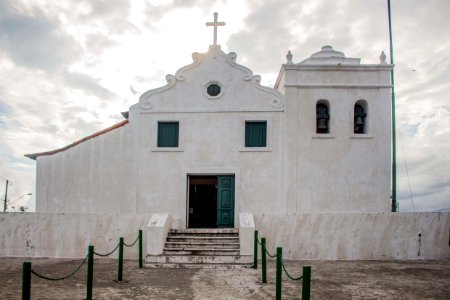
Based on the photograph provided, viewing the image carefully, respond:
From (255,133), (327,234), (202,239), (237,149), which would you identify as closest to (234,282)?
(202,239)

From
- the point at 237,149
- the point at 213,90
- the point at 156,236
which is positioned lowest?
the point at 156,236

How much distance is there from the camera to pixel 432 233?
1420cm

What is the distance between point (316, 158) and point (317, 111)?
6.88 feet

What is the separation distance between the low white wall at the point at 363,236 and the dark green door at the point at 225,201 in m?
2.67

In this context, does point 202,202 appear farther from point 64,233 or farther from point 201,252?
point 64,233

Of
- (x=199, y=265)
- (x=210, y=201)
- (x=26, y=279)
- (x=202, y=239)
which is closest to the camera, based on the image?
(x=26, y=279)

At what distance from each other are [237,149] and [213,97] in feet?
7.73

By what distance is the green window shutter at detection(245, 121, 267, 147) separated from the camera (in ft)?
55.5

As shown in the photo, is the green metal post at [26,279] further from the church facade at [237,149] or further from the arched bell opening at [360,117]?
the arched bell opening at [360,117]

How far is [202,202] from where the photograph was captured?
61.2 ft

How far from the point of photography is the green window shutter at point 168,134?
17.1 m

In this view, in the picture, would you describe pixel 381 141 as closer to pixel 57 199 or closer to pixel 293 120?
pixel 293 120

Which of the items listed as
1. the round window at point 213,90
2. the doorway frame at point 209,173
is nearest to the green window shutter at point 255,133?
the doorway frame at point 209,173

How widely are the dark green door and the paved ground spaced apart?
3.65 meters
